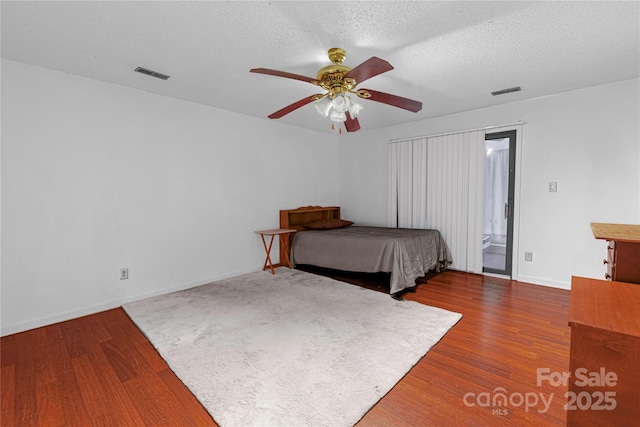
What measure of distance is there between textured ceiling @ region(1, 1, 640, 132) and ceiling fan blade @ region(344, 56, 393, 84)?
0.89 feet

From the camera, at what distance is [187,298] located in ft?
10.5

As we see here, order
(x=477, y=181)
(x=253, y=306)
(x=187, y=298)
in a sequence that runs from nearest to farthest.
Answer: (x=253, y=306), (x=187, y=298), (x=477, y=181)

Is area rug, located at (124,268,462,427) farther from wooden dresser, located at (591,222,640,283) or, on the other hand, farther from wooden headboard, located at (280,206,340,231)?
wooden headboard, located at (280,206,340,231)

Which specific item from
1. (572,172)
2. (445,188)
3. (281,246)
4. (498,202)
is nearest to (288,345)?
(281,246)

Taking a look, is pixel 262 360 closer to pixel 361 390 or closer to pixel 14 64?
pixel 361 390

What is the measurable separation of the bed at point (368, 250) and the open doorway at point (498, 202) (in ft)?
2.54

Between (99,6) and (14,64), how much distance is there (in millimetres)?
1455

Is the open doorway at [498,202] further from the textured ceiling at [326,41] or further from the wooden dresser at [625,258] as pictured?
the wooden dresser at [625,258]

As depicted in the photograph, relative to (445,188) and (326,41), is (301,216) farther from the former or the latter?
(326,41)

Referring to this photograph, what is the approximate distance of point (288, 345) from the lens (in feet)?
7.23

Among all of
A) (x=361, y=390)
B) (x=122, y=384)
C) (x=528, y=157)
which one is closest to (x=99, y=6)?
(x=122, y=384)

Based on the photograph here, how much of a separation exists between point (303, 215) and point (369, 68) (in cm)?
324

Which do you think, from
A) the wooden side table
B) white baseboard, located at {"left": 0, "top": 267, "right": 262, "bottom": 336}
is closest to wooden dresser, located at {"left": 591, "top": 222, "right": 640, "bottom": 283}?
the wooden side table

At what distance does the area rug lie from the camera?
5.23 ft
